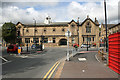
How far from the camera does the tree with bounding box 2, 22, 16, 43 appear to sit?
57250 millimetres

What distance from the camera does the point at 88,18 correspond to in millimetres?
54844

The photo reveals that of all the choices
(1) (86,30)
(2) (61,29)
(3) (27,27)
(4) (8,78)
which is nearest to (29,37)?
(3) (27,27)

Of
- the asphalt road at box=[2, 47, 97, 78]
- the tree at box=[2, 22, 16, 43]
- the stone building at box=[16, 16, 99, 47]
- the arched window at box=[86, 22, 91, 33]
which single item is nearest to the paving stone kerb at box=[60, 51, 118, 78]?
the asphalt road at box=[2, 47, 97, 78]

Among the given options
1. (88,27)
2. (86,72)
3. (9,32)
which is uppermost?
(88,27)

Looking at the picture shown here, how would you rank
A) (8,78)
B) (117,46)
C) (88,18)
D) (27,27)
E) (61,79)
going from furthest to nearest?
(27,27), (88,18), (117,46), (8,78), (61,79)

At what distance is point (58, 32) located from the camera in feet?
188

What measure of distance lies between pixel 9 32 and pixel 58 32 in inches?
806

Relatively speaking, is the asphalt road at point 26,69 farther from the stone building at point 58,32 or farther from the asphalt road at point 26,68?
the stone building at point 58,32

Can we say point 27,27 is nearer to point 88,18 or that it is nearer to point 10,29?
point 10,29

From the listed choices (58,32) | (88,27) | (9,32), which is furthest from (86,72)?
(9,32)

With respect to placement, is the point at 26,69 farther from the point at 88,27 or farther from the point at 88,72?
the point at 88,27

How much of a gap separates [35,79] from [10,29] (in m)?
54.2

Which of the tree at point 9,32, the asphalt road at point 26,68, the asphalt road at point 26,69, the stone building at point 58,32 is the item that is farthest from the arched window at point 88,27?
the asphalt road at point 26,69

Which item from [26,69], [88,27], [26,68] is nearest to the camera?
[26,69]
